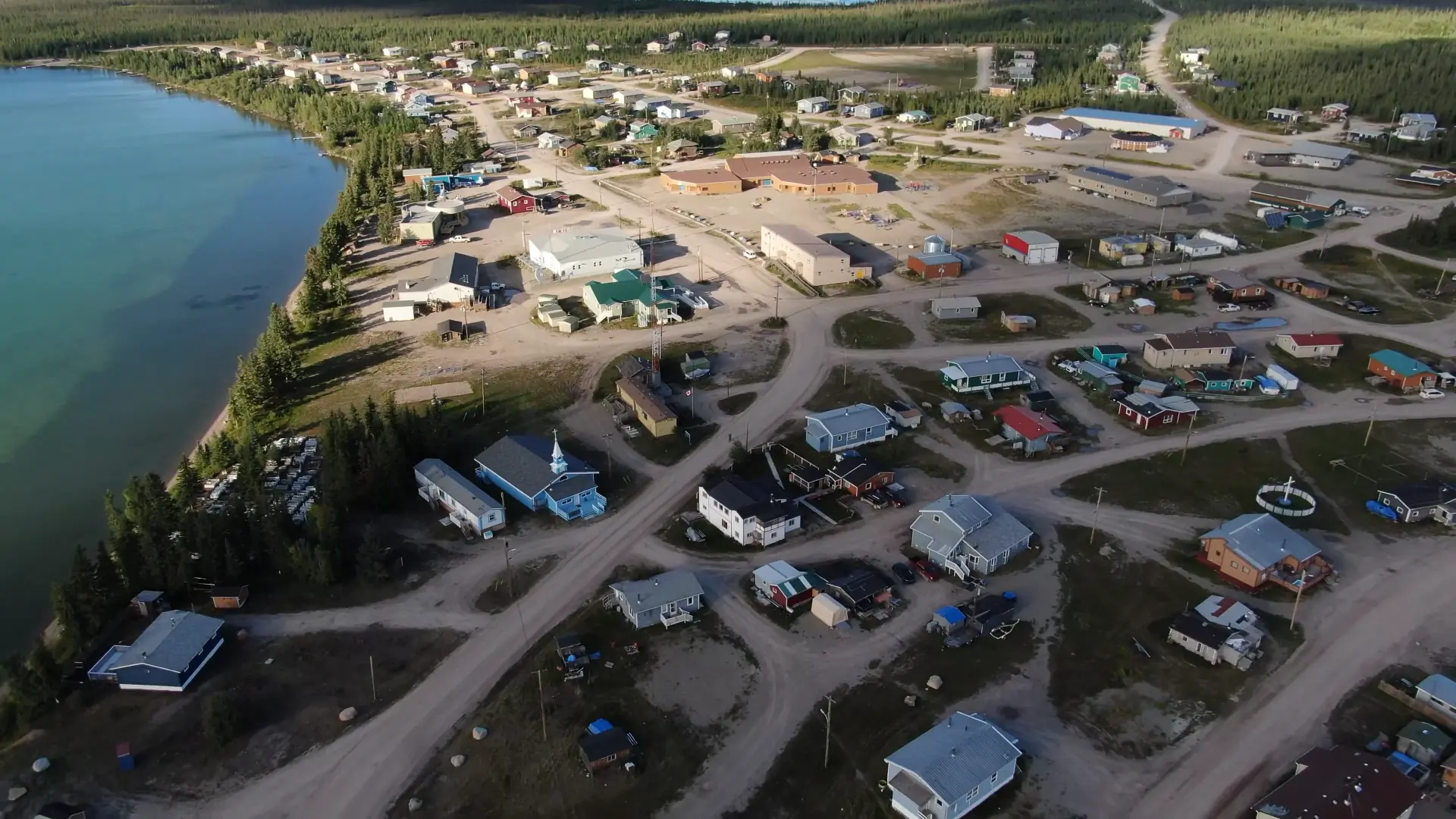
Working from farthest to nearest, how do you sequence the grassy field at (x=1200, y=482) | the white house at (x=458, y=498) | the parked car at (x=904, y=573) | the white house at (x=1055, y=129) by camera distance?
the white house at (x=1055, y=129) < the grassy field at (x=1200, y=482) < the white house at (x=458, y=498) < the parked car at (x=904, y=573)

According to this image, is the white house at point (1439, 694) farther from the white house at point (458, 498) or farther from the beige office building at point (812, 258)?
the beige office building at point (812, 258)

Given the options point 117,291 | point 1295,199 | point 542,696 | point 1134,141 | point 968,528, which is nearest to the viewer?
point 542,696

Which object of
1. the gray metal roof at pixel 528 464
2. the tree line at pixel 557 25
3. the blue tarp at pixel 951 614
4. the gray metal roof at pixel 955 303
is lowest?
the blue tarp at pixel 951 614

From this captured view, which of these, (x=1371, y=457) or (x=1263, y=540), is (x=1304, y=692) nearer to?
(x=1263, y=540)

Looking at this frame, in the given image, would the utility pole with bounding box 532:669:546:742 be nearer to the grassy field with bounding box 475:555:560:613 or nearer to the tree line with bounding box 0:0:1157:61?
the grassy field with bounding box 475:555:560:613

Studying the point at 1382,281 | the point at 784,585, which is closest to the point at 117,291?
the point at 784,585

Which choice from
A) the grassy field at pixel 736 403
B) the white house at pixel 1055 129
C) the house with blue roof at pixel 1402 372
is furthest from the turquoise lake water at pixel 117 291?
the white house at pixel 1055 129
